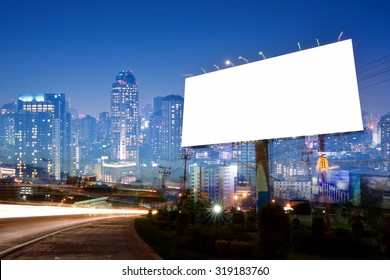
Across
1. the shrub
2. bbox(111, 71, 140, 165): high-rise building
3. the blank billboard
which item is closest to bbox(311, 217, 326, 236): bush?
the blank billboard

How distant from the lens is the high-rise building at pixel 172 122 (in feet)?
130

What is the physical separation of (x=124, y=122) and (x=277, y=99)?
4468 inches

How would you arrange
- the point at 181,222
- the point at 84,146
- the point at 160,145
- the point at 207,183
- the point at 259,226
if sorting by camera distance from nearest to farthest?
1. the point at 259,226
2. the point at 181,222
3. the point at 160,145
4. the point at 207,183
5. the point at 84,146

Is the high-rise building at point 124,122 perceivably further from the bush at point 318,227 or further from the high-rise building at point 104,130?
the bush at point 318,227

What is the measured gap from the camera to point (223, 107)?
1756 cm

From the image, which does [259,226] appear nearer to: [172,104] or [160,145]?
[172,104]

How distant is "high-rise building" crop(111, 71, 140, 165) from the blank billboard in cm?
9233

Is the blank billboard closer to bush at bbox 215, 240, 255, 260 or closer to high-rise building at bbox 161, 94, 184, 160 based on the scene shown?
bush at bbox 215, 240, 255, 260

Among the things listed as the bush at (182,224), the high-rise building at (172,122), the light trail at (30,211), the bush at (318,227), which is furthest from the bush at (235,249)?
the light trail at (30,211)

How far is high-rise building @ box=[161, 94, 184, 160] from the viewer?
39.6m

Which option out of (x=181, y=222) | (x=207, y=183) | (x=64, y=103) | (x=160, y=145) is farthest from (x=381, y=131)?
(x=207, y=183)

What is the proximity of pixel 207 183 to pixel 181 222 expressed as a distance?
6916cm

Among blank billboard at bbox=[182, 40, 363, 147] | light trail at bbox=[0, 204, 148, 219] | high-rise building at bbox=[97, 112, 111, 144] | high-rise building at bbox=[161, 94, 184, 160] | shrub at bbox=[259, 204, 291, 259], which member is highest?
high-rise building at bbox=[97, 112, 111, 144]

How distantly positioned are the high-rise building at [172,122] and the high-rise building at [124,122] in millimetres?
67965
